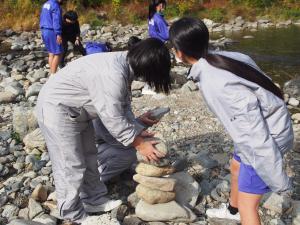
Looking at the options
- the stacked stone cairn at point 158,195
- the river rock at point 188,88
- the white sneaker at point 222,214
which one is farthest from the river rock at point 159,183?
the river rock at point 188,88

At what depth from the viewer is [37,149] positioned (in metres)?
5.39

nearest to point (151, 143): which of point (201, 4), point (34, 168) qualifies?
point (34, 168)

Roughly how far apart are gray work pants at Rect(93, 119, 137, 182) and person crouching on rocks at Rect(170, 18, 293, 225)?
1551 millimetres

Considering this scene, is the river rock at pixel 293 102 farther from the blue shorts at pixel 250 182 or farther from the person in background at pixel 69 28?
the blue shorts at pixel 250 182

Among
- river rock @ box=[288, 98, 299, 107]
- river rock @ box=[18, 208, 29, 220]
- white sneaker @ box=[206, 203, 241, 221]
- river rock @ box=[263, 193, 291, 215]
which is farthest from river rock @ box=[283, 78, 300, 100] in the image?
river rock @ box=[18, 208, 29, 220]

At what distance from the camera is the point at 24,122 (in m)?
5.87

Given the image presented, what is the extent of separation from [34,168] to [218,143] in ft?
7.57

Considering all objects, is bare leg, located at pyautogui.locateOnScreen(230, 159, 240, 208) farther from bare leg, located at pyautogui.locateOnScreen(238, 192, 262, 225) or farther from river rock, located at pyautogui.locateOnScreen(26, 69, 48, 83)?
river rock, located at pyautogui.locateOnScreen(26, 69, 48, 83)

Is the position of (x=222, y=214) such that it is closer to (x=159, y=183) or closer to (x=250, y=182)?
(x=159, y=183)

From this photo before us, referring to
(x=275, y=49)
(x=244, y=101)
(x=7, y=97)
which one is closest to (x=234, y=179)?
(x=244, y=101)

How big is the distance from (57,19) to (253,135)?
5997mm

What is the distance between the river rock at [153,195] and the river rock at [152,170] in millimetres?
133

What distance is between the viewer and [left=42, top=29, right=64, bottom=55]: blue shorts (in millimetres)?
7945

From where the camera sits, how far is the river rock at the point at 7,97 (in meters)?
7.55
